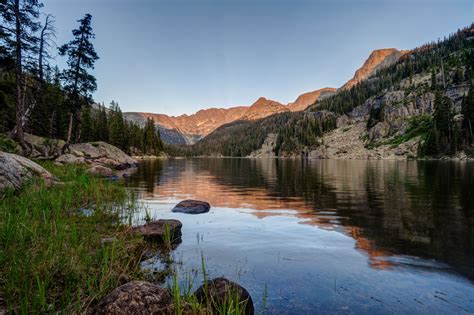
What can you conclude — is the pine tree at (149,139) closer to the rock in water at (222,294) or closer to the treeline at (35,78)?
the treeline at (35,78)

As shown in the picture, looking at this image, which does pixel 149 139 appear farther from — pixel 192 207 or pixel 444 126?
pixel 192 207

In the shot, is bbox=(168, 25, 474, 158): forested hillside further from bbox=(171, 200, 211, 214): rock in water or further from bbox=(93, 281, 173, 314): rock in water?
bbox=(93, 281, 173, 314): rock in water

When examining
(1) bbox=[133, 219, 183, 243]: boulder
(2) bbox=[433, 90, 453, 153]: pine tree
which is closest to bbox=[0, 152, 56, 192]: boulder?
(1) bbox=[133, 219, 183, 243]: boulder

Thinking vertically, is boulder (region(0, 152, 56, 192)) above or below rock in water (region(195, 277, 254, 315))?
above

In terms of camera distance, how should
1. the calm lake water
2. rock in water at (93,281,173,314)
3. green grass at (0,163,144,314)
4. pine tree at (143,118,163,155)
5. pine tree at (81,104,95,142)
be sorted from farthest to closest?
pine tree at (143,118,163,155)
pine tree at (81,104,95,142)
the calm lake water
green grass at (0,163,144,314)
rock in water at (93,281,173,314)

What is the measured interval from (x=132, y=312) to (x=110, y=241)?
4550 mm

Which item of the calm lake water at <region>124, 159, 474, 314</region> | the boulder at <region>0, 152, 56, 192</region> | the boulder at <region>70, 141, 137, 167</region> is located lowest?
the calm lake water at <region>124, 159, 474, 314</region>

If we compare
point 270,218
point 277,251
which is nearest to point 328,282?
point 277,251

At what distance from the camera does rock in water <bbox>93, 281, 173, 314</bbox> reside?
162 inches

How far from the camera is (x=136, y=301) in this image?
427 cm

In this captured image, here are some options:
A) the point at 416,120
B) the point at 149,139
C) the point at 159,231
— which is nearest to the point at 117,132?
the point at 149,139

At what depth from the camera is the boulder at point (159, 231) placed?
971 cm

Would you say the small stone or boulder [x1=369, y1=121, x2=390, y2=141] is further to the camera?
boulder [x1=369, y1=121, x2=390, y2=141]

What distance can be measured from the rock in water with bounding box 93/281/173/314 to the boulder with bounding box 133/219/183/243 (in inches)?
190
